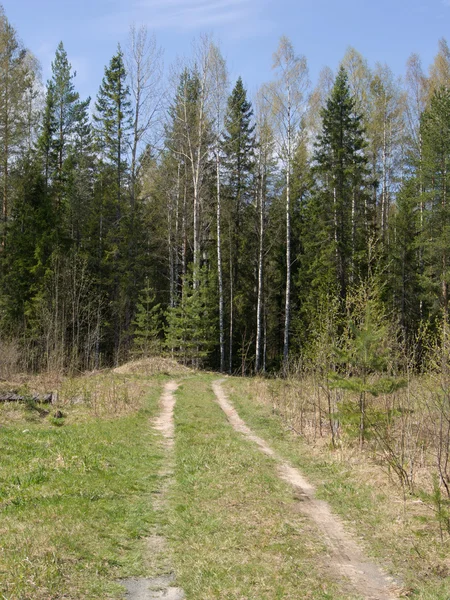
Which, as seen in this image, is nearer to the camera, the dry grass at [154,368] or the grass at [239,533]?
the grass at [239,533]

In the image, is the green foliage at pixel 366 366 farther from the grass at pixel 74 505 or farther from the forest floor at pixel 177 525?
the grass at pixel 74 505

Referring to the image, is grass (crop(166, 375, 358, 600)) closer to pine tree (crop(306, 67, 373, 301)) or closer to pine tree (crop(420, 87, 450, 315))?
pine tree (crop(306, 67, 373, 301))

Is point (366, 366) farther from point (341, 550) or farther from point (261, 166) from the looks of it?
point (261, 166)

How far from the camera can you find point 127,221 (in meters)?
31.1

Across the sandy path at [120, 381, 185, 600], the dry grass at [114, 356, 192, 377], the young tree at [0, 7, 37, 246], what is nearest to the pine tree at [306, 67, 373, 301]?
the dry grass at [114, 356, 192, 377]

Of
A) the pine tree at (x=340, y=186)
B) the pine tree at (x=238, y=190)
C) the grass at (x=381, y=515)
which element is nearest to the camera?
the grass at (x=381, y=515)

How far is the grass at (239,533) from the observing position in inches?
195

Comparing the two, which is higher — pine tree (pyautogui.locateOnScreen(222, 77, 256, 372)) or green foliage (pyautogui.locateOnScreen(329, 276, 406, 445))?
pine tree (pyautogui.locateOnScreen(222, 77, 256, 372))

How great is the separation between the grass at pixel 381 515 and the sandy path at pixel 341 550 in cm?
18

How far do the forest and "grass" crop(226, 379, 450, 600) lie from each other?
47.5ft

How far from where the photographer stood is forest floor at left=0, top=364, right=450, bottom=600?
4.87 metres

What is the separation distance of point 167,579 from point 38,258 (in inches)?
1006

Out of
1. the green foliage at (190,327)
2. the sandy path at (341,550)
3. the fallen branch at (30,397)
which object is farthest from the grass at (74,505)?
the green foliage at (190,327)

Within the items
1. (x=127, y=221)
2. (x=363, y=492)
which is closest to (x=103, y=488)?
(x=363, y=492)
